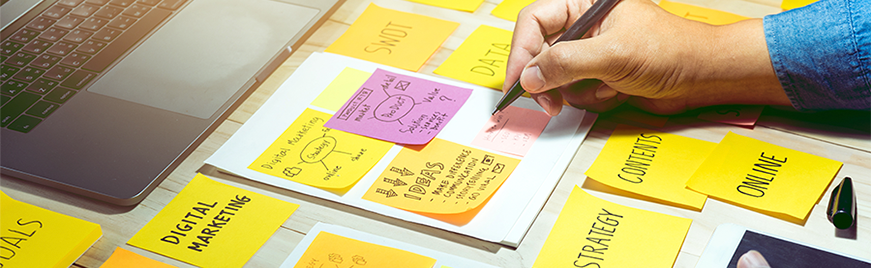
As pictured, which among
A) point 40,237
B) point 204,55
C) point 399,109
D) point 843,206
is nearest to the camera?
point 843,206

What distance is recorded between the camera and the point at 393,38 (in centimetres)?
86

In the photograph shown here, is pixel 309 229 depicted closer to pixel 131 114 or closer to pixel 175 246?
pixel 175 246

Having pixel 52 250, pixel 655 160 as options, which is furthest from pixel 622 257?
pixel 52 250

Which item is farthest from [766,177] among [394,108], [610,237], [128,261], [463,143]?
[128,261]

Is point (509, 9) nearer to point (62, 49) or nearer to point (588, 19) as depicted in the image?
point (588, 19)

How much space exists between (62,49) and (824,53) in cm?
93

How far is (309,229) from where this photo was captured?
0.58m

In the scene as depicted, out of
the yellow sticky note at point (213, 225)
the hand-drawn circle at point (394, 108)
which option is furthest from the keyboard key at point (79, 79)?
the hand-drawn circle at point (394, 108)

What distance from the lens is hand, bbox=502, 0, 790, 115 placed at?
60 cm

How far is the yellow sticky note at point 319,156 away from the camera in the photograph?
24.8 inches

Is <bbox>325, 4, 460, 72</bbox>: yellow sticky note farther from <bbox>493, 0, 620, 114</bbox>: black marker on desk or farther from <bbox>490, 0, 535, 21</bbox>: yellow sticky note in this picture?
<bbox>493, 0, 620, 114</bbox>: black marker on desk

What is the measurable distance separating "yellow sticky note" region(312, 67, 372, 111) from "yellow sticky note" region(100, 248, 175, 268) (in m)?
0.27

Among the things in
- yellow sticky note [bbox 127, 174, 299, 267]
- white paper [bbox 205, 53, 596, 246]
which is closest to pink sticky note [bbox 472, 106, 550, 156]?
white paper [bbox 205, 53, 596, 246]

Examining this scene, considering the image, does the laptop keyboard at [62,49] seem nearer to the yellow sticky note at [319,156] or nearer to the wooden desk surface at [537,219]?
the wooden desk surface at [537,219]
